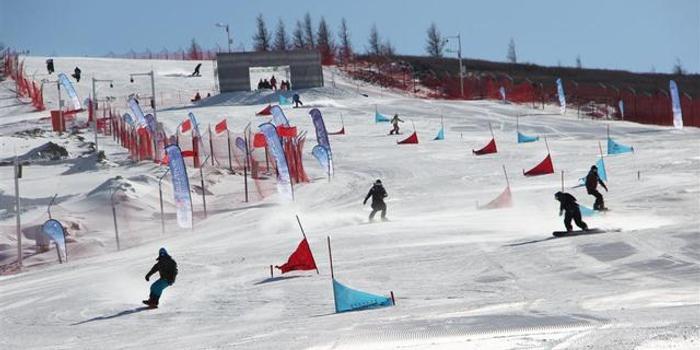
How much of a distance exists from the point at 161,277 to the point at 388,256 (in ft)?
17.2

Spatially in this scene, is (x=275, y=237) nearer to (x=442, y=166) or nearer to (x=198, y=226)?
(x=198, y=226)

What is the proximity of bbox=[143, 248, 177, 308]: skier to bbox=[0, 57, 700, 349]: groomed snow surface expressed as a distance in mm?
240

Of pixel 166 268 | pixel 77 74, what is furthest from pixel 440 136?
pixel 166 268

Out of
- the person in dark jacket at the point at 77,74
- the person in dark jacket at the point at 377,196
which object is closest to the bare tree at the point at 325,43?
the person in dark jacket at the point at 77,74

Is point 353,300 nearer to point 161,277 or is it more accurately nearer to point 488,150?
point 161,277

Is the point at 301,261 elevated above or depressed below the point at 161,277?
below

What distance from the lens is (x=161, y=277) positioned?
18.2 metres

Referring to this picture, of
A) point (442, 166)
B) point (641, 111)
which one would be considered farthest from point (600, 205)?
point (641, 111)

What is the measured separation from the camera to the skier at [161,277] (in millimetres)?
17859

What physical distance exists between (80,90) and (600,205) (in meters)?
52.1

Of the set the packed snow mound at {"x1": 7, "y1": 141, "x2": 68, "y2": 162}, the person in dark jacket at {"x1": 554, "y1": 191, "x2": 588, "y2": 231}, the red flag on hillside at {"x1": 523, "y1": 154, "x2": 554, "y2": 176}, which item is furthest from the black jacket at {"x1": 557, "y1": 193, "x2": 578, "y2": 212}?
the packed snow mound at {"x1": 7, "y1": 141, "x2": 68, "y2": 162}

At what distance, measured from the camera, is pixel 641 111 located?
65.1 metres

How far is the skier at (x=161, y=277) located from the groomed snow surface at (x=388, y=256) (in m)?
0.24

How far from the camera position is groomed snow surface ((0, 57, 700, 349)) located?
1375 centimetres
